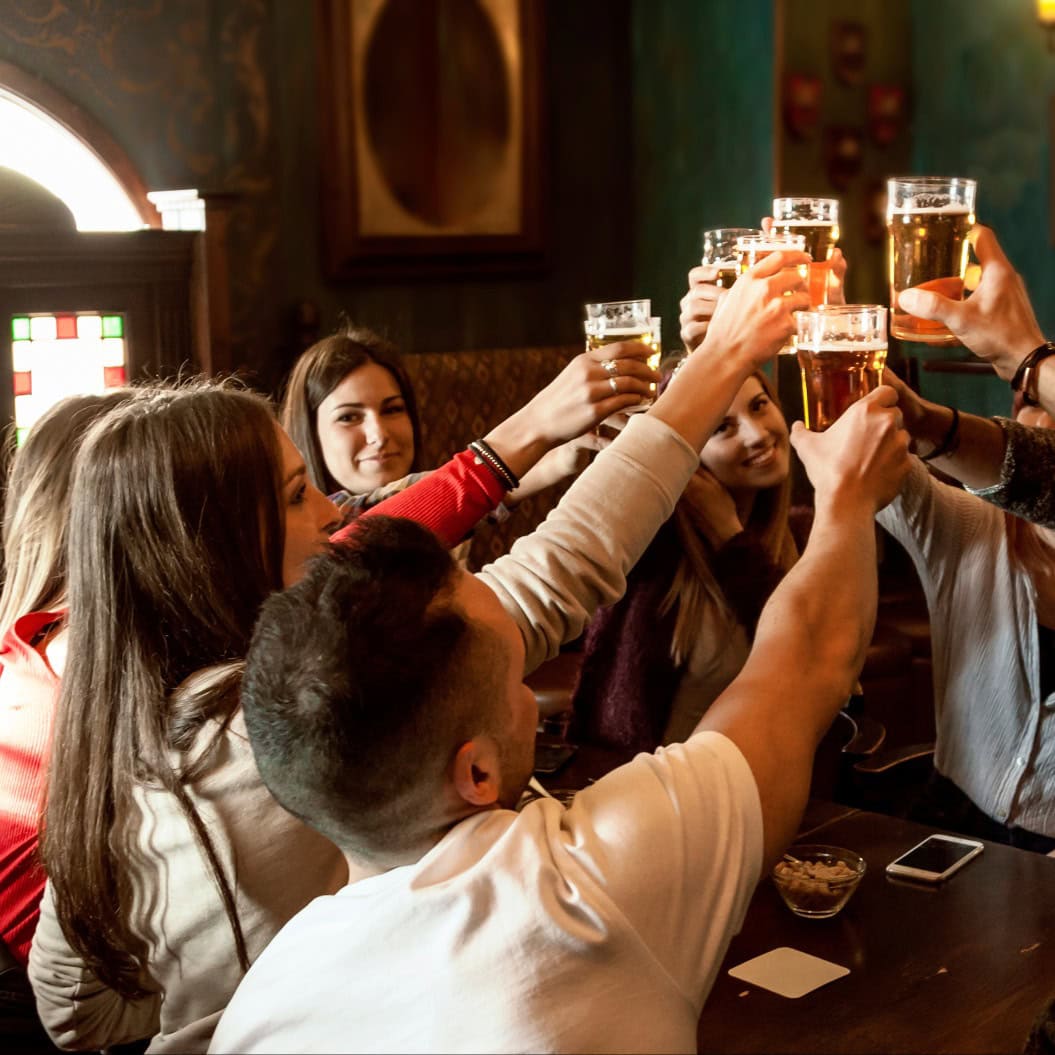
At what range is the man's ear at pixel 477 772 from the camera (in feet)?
3.81

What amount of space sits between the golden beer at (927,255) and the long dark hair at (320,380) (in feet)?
6.84

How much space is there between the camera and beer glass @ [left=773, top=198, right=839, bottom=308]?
1.71 m

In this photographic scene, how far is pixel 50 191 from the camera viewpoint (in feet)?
14.6

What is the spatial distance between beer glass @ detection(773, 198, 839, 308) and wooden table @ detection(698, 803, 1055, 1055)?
774 mm

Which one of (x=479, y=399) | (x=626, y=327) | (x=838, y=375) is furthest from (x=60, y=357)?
(x=838, y=375)

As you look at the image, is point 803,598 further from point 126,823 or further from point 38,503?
point 38,503

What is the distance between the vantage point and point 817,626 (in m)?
1.33

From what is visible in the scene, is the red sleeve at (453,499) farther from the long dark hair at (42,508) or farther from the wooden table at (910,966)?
the wooden table at (910,966)

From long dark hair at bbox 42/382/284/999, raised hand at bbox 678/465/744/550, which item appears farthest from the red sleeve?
raised hand at bbox 678/465/744/550

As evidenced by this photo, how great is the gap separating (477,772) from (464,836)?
0.05m

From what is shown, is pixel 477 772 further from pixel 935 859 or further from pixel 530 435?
pixel 935 859

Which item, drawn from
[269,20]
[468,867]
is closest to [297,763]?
[468,867]

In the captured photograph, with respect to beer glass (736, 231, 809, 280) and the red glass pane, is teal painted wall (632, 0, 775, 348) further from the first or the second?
beer glass (736, 231, 809, 280)

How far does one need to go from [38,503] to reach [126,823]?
2.83 ft
